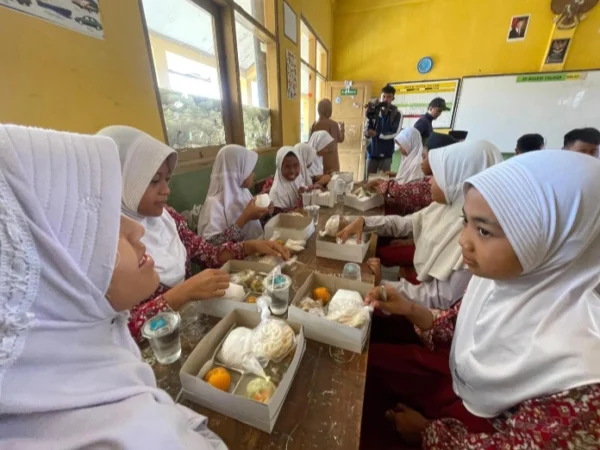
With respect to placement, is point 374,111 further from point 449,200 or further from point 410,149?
point 449,200

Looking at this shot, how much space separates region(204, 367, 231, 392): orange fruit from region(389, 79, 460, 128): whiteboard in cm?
611

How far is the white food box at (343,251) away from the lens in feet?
3.65

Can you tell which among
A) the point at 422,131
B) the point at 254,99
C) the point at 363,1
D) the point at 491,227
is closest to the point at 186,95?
the point at 254,99

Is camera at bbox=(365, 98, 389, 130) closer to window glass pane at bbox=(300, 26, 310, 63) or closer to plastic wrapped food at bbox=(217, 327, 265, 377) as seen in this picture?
window glass pane at bbox=(300, 26, 310, 63)

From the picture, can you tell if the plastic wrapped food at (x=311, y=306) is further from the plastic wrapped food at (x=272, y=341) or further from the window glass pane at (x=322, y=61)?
the window glass pane at (x=322, y=61)

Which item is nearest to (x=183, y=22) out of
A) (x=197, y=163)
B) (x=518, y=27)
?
(x=197, y=163)

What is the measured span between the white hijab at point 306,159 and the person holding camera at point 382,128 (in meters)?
1.90

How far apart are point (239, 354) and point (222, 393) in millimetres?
105

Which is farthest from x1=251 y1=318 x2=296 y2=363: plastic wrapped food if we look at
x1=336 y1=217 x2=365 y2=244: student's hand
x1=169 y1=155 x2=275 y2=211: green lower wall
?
x1=169 y1=155 x2=275 y2=211: green lower wall

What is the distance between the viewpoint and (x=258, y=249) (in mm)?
1221

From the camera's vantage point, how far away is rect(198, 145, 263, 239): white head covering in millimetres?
1695

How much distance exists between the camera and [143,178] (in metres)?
1.01

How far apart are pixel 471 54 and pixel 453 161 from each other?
5.66m

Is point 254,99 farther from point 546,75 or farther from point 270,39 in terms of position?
point 546,75
